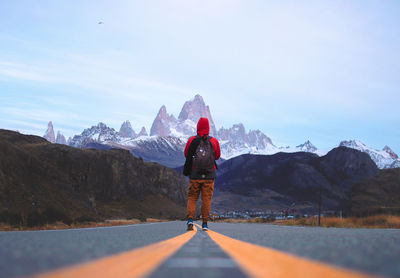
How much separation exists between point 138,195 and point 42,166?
55.1 metres

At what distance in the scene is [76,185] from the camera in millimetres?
88875

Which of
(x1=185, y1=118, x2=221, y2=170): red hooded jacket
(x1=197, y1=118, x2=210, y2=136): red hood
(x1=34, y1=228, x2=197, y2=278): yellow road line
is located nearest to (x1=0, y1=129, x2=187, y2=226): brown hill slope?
(x1=185, y1=118, x2=221, y2=170): red hooded jacket

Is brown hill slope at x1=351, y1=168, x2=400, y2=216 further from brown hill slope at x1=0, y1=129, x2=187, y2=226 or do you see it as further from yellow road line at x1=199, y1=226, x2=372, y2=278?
yellow road line at x1=199, y1=226, x2=372, y2=278

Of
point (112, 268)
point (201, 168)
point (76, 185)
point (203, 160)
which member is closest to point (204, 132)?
point (203, 160)

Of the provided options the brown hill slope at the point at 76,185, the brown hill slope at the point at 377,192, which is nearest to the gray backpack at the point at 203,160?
the brown hill slope at the point at 76,185

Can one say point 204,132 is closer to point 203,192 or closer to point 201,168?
point 201,168

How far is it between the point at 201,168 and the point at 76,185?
271 feet

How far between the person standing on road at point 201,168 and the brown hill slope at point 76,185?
12.5 metres

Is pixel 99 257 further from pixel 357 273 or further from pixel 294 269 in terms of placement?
pixel 357 273

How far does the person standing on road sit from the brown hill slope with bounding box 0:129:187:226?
41.0 ft

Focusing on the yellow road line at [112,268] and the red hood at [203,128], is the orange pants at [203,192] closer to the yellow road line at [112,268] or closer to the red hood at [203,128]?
the red hood at [203,128]

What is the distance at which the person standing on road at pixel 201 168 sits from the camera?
399 inches

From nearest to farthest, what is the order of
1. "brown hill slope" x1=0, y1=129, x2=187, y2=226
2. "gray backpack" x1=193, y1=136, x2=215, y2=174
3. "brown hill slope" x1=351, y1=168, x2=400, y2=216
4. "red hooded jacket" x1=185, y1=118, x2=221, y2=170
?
"gray backpack" x1=193, y1=136, x2=215, y2=174, "red hooded jacket" x1=185, y1=118, x2=221, y2=170, "brown hill slope" x1=0, y1=129, x2=187, y2=226, "brown hill slope" x1=351, y1=168, x2=400, y2=216

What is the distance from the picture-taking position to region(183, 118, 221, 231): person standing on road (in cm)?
1014
